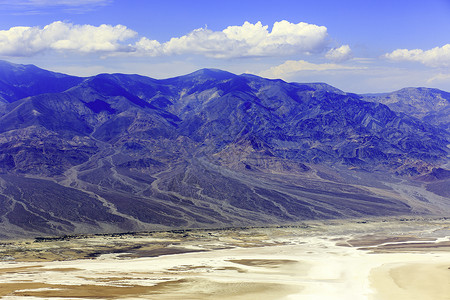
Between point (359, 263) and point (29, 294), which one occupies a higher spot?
point (29, 294)

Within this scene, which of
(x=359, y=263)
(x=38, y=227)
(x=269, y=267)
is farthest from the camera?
(x=38, y=227)

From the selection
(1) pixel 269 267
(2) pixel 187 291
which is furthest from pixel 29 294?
(1) pixel 269 267

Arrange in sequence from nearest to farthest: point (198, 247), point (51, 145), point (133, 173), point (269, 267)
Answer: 1. point (269, 267)
2. point (198, 247)
3. point (133, 173)
4. point (51, 145)

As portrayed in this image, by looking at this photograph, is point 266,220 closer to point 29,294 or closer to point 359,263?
point 359,263

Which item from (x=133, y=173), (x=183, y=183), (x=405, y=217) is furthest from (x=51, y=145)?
(x=405, y=217)

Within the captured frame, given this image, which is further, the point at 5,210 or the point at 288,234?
the point at 5,210

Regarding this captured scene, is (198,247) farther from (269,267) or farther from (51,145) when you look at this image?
(51,145)
